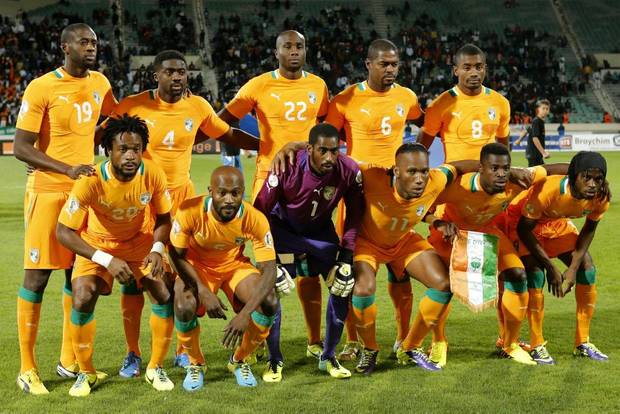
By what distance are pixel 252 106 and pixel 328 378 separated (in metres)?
2.35

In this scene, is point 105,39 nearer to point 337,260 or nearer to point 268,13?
point 268,13

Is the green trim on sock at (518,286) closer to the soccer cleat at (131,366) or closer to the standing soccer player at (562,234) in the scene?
the standing soccer player at (562,234)

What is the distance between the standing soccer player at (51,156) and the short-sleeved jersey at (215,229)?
2.23ft

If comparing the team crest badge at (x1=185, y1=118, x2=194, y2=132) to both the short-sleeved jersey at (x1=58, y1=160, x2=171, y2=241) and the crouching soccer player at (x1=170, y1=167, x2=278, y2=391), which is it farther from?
the crouching soccer player at (x1=170, y1=167, x2=278, y2=391)

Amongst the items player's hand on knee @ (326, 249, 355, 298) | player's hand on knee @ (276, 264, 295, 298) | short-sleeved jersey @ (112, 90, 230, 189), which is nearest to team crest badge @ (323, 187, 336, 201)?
player's hand on knee @ (326, 249, 355, 298)

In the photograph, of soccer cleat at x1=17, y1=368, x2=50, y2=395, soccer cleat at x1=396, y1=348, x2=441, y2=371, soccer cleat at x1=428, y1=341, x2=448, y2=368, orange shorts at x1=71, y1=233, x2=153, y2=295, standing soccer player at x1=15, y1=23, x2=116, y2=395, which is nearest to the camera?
soccer cleat at x1=17, y1=368, x2=50, y2=395

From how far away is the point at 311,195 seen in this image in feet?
18.7

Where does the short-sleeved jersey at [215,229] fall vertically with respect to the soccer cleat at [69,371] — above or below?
above

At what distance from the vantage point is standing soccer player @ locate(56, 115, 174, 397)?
522 centimetres

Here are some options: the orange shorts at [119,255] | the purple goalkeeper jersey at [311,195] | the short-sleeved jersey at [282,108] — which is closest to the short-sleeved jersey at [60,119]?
the orange shorts at [119,255]

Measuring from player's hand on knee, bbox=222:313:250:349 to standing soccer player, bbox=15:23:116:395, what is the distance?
48.6 inches

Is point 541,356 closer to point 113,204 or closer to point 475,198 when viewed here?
point 475,198

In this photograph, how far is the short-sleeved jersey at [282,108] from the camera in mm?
6547


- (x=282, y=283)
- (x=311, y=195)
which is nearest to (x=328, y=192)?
(x=311, y=195)
